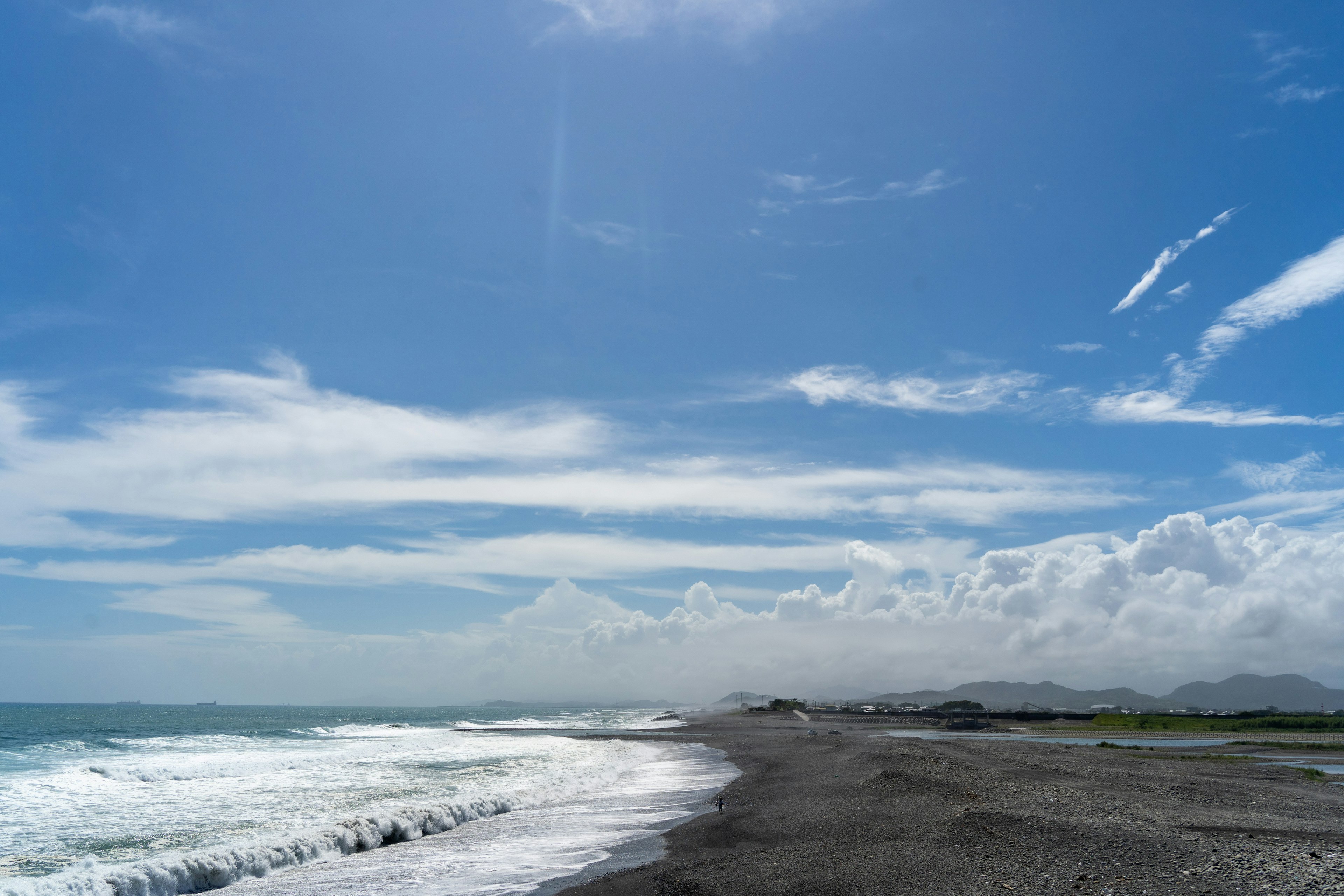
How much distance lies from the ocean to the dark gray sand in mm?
3297

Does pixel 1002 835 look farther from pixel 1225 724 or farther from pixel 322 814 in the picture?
pixel 1225 724

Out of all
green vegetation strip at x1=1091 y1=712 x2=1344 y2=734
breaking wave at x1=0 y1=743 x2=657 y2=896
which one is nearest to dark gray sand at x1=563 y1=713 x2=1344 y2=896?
breaking wave at x1=0 y1=743 x2=657 y2=896

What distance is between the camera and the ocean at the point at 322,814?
66.4 ft

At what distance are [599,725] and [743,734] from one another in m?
50.1

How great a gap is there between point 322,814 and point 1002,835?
2537cm

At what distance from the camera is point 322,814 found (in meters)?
29.8

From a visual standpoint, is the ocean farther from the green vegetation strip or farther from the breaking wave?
the green vegetation strip

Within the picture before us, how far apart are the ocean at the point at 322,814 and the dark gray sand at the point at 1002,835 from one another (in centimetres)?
330

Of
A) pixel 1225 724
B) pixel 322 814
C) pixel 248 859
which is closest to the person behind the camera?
pixel 248 859

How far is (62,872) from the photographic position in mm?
20375

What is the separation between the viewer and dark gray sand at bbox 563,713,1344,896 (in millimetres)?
15969

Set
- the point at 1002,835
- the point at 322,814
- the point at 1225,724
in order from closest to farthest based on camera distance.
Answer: the point at 1002,835
the point at 322,814
the point at 1225,724

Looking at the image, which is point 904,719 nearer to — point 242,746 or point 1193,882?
point 242,746

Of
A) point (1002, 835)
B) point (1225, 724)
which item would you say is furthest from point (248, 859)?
point (1225, 724)
